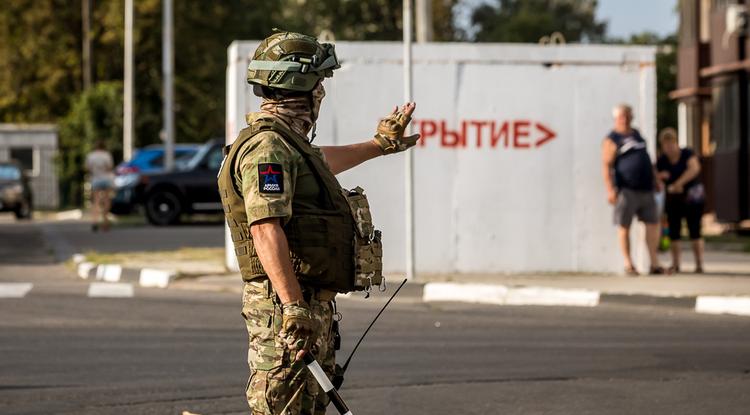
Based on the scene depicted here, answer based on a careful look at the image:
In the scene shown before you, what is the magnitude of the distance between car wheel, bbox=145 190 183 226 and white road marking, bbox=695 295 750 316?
59.6 feet

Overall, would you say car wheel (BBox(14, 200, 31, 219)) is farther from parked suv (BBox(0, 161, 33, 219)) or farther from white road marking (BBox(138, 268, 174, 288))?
white road marking (BBox(138, 268, 174, 288))

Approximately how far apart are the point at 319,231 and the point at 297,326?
337 mm

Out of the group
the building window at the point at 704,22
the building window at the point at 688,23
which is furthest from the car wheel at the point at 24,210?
the building window at the point at 704,22

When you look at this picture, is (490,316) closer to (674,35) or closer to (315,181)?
(315,181)

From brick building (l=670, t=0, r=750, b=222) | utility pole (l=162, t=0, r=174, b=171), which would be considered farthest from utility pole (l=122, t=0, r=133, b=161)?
brick building (l=670, t=0, r=750, b=222)

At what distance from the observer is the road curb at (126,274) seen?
1686cm

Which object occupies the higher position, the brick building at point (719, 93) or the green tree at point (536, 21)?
the green tree at point (536, 21)

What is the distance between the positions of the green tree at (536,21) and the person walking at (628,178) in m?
59.5

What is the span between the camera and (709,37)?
33469mm

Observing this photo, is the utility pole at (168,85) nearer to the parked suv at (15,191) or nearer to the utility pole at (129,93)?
the parked suv at (15,191)

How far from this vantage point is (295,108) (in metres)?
5.25

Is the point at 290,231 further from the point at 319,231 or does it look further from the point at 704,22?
the point at 704,22

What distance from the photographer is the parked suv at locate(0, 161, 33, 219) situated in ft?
129

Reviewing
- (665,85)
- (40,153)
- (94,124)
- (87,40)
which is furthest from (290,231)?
(665,85)
